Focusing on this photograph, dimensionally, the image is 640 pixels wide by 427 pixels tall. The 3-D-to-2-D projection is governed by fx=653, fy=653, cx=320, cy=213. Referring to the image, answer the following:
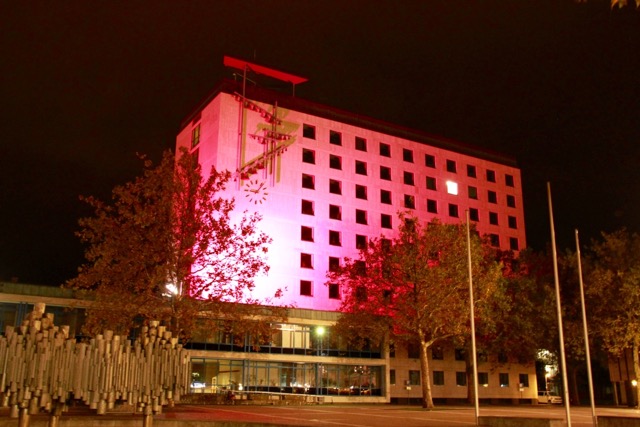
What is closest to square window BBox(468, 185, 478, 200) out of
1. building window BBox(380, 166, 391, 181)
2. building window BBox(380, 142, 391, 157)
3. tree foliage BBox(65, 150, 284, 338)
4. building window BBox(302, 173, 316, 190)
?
building window BBox(380, 166, 391, 181)

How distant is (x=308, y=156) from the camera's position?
6438 centimetres

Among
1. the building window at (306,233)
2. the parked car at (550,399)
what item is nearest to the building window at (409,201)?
the building window at (306,233)

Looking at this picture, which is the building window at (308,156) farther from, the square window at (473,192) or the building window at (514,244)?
the building window at (514,244)

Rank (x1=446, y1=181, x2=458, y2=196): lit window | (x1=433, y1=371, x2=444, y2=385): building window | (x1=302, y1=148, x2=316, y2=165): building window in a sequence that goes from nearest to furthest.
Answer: (x1=302, y1=148, x2=316, y2=165): building window < (x1=433, y1=371, x2=444, y2=385): building window < (x1=446, y1=181, x2=458, y2=196): lit window

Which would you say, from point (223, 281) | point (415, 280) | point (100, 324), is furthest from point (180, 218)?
point (415, 280)

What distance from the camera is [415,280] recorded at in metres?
45.9

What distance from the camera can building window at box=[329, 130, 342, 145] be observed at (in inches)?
2623

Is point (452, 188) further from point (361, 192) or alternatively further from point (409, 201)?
point (361, 192)

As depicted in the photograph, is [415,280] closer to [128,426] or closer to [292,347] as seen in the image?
[292,347]

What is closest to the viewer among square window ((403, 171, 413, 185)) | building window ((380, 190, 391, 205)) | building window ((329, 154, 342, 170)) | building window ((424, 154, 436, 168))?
building window ((329, 154, 342, 170))

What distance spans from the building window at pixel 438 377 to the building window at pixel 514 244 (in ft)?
64.7

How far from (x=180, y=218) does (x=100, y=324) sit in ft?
22.3

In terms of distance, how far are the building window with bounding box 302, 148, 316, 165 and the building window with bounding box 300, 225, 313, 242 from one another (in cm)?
678

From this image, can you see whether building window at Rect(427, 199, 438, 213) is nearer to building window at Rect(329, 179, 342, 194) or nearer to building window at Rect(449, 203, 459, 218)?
building window at Rect(449, 203, 459, 218)
